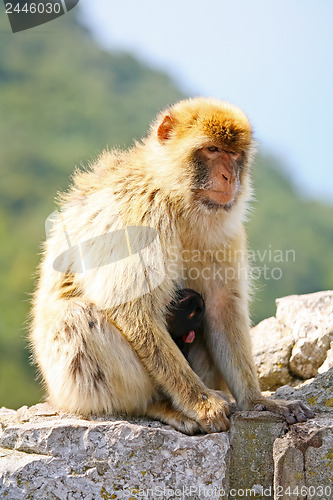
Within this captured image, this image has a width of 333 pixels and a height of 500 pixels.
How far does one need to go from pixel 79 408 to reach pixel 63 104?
25797mm

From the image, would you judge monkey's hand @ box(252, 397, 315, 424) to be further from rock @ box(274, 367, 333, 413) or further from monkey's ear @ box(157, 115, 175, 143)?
monkey's ear @ box(157, 115, 175, 143)

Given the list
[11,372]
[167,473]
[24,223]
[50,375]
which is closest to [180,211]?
[50,375]

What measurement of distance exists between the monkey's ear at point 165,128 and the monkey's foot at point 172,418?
5.52 ft

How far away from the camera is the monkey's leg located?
4035 mm

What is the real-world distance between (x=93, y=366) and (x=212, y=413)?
2.40ft

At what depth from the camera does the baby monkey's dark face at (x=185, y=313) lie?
14.1ft

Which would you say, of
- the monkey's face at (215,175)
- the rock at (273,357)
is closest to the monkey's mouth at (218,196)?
the monkey's face at (215,175)

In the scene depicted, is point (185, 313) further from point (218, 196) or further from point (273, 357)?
point (273, 357)

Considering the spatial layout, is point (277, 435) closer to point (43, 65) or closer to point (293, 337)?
point (293, 337)

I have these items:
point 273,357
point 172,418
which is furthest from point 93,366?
point 273,357

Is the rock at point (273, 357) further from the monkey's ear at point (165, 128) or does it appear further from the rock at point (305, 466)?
the monkey's ear at point (165, 128)

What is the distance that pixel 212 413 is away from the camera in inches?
156

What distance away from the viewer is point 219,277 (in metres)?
4.59

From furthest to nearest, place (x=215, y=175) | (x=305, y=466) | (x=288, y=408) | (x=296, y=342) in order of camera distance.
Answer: (x=296, y=342) < (x=215, y=175) < (x=288, y=408) < (x=305, y=466)
